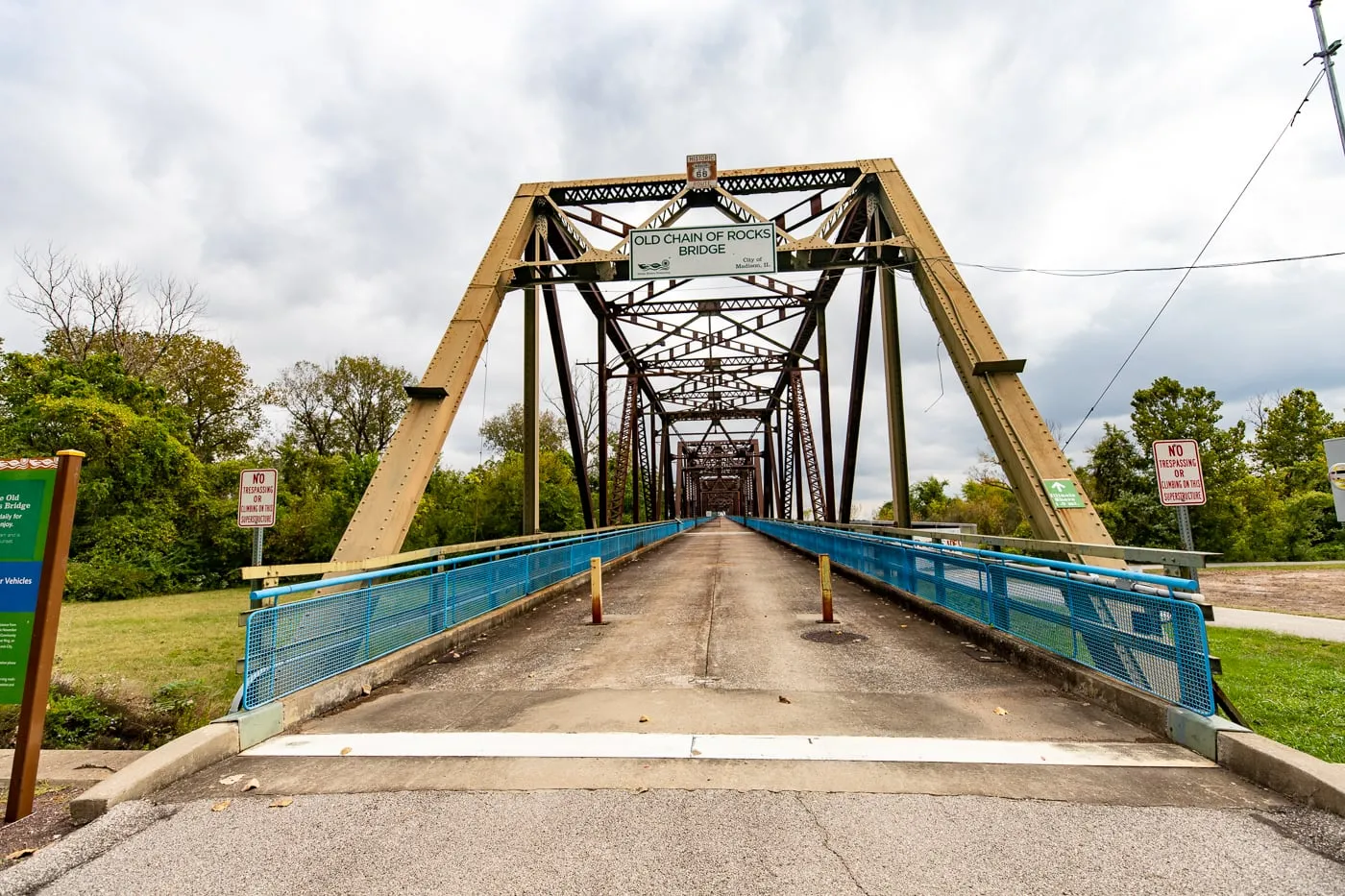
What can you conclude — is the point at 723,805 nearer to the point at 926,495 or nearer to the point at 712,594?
the point at 712,594

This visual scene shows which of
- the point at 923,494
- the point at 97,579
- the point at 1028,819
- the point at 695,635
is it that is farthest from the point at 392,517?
the point at 923,494

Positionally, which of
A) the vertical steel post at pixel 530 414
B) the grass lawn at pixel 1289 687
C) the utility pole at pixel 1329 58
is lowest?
the grass lawn at pixel 1289 687

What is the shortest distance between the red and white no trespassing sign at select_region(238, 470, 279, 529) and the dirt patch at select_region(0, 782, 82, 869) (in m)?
6.18

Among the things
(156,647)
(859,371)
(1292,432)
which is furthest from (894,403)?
(1292,432)

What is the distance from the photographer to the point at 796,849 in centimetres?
271

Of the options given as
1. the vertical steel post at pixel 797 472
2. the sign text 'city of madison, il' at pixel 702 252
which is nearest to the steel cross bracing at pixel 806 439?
the vertical steel post at pixel 797 472

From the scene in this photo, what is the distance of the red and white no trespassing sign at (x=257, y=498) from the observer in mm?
9273

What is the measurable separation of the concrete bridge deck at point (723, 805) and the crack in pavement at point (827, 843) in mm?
14

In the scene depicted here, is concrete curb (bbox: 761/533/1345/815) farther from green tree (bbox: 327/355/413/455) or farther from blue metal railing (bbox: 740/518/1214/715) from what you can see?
green tree (bbox: 327/355/413/455)

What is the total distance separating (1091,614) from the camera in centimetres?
485

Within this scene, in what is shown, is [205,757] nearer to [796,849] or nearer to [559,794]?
[559,794]

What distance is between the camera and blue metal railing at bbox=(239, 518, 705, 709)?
14.7ft

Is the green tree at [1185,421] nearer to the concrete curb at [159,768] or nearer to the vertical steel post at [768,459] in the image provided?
the vertical steel post at [768,459]

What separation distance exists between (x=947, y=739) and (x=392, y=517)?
714 centimetres
